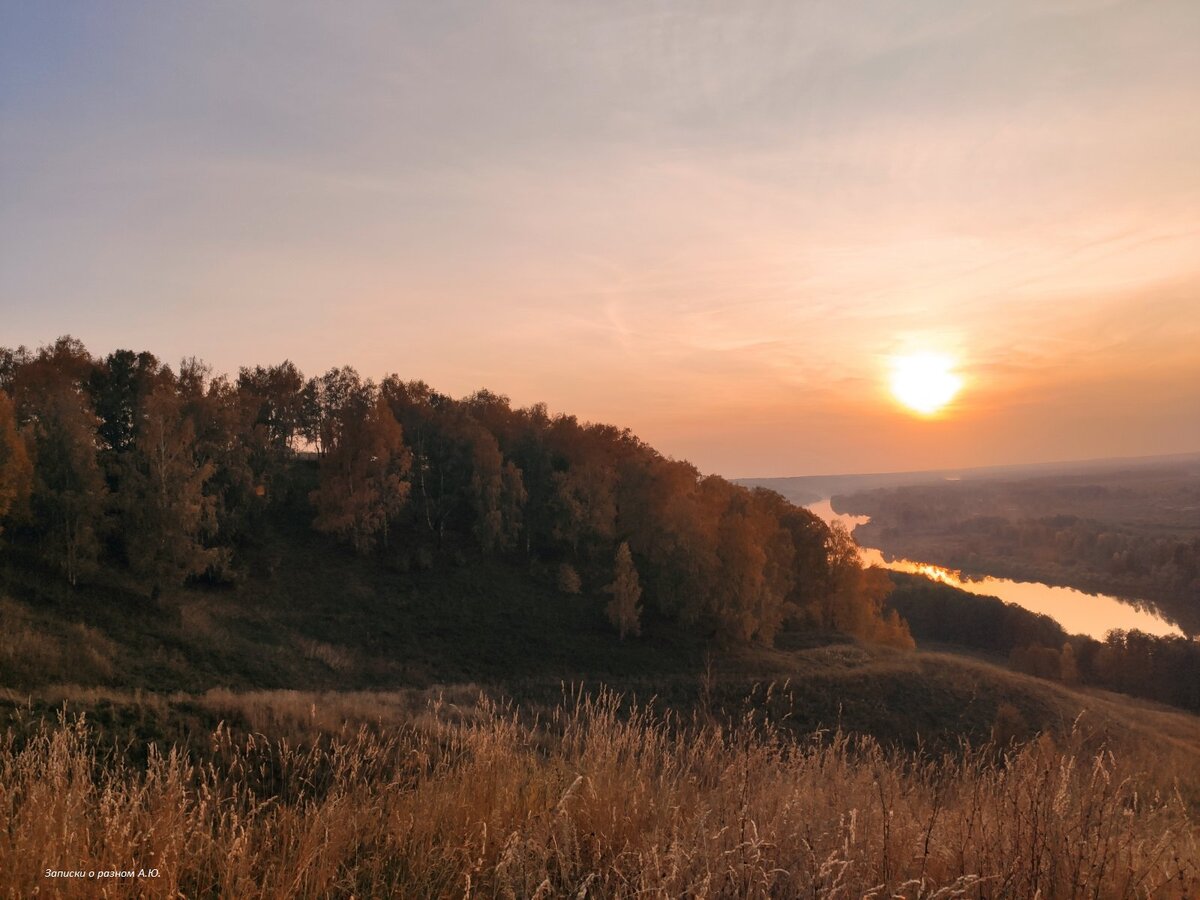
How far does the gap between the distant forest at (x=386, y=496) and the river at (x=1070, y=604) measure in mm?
30929

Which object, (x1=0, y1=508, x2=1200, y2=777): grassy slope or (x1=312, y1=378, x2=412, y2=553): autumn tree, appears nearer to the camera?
(x1=0, y1=508, x2=1200, y2=777): grassy slope

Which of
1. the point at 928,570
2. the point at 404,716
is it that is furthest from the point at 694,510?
the point at 928,570

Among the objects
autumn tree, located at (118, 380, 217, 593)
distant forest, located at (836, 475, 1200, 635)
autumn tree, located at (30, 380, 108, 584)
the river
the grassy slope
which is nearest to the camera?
the grassy slope

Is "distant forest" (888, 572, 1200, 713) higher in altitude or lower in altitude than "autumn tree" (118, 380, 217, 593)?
lower

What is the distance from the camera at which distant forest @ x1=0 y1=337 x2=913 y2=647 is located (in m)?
27.2

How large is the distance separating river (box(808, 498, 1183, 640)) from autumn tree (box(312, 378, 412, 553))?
4751 centimetres

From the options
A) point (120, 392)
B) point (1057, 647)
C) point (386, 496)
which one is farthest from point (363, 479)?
point (1057, 647)

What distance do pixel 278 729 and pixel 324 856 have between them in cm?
670

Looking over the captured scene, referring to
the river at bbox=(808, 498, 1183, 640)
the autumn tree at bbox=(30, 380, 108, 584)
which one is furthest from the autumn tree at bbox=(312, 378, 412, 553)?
the river at bbox=(808, 498, 1183, 640)

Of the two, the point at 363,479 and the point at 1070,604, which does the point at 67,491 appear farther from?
the point at 1070,604

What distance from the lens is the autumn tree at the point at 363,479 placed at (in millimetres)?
38781

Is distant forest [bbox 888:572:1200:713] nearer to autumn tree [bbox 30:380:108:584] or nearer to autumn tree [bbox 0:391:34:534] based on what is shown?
autumn tree [bbox 30:380:108:584]

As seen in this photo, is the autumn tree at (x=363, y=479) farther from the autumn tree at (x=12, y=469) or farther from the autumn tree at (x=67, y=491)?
Result: the autumn tree at (x=12, y=469)

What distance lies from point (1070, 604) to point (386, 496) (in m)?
94.9
